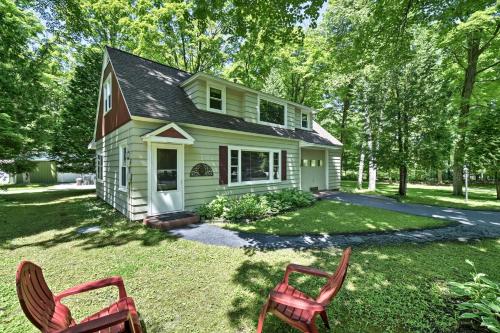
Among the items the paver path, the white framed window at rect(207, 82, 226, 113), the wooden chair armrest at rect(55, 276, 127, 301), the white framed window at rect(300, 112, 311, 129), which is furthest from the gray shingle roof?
the wooden chair armrest at rect(55, 276, 127, 301)

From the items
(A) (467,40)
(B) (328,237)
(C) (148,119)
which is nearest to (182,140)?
(C) (148,119)

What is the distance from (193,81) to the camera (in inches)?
357

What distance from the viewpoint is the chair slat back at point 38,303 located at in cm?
179

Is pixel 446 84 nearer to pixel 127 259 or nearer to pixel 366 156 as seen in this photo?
pixel 366 156

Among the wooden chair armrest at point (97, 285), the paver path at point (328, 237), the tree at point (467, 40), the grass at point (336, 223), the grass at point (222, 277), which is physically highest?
the tree at point (467, 40)

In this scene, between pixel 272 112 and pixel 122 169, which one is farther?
pixel 272 112

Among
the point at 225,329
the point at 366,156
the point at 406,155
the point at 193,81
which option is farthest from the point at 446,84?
the point at 225,329

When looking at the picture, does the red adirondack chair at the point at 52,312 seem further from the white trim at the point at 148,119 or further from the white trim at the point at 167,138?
the white trim at the point at 148,119

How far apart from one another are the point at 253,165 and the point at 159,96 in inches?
191

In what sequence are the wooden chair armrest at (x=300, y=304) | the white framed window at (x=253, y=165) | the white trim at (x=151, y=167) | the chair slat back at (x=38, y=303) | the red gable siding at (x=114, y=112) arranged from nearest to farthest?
the chair slat back at (x=38, y=303) < the wooden chair armrest at (x=300, y=304) < the white trim at (x=151, y=167) < the red gable siding at (x=114, y=112) < the white framed window at (x=253, y=165)

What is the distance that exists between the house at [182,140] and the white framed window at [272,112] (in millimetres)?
51

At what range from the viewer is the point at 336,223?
277 inches

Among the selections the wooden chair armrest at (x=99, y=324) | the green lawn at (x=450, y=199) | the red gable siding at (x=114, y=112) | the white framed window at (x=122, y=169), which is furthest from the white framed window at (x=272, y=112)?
the wooden chair armrest at (x=99, y=324)

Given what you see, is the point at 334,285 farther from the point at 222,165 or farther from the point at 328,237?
the point at 222,165
